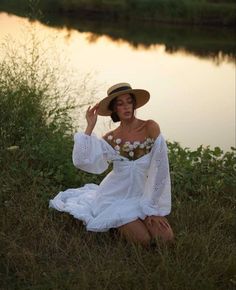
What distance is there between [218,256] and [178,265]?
28cm

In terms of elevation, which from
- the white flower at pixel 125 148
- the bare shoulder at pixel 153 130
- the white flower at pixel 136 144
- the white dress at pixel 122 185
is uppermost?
the bare shoulder at pixel 153 130

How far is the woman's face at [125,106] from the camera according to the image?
3104 millimetres

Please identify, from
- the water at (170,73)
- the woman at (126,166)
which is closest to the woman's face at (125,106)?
the woman at (126,166)

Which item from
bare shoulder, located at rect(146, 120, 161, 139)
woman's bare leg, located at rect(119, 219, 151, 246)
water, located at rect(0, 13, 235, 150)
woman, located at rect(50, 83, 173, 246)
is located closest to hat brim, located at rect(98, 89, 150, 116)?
woman, located at rect(50, 83, 173, 246)

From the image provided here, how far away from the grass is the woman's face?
683 mm

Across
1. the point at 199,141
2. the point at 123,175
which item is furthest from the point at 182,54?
the point at 123,175

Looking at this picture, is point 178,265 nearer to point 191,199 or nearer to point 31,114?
point 191,199

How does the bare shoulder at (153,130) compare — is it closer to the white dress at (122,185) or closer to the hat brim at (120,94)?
the white dress at (122,185)

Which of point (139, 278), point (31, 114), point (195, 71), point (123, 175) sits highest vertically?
point (195, 71)

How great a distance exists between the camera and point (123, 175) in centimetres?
316

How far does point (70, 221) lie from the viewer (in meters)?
3.25

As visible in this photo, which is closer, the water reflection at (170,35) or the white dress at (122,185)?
the white dress at (122,185)

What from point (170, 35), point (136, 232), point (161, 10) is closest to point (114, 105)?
point (136, 232)

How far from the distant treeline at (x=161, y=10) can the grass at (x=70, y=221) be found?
1872 centimetres
